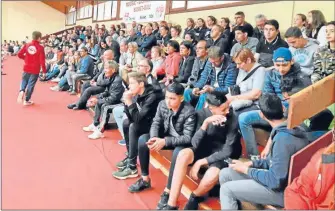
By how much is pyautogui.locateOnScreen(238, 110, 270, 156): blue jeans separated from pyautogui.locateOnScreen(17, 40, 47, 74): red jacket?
12.1ft

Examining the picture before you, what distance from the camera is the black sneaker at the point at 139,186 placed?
246cm

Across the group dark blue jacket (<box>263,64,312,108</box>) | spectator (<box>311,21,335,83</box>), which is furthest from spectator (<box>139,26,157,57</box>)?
spectator (<box>311,21,335,83</box>)

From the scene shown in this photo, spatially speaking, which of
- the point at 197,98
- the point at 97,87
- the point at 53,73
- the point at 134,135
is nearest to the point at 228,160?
the point at 134,135

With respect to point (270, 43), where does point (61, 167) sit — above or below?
below

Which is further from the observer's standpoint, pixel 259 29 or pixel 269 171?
pixel 259 29

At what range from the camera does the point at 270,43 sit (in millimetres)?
3229

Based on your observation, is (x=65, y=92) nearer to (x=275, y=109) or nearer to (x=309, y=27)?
(x=309, y=27)

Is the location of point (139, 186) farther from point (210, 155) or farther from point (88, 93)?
point (88, 93)

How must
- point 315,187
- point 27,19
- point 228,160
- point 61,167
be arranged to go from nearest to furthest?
point 315,187, point 228,160, point 61,167, point 27,19

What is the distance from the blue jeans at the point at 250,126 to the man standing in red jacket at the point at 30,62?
12.1 ft

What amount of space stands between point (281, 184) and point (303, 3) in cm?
297

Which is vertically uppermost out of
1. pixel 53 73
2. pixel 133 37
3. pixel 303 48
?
pixel 133 37

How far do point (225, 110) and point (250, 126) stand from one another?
0.38m

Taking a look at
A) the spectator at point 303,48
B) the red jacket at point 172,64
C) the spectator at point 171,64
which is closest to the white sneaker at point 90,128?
the spectator at point 171,64
